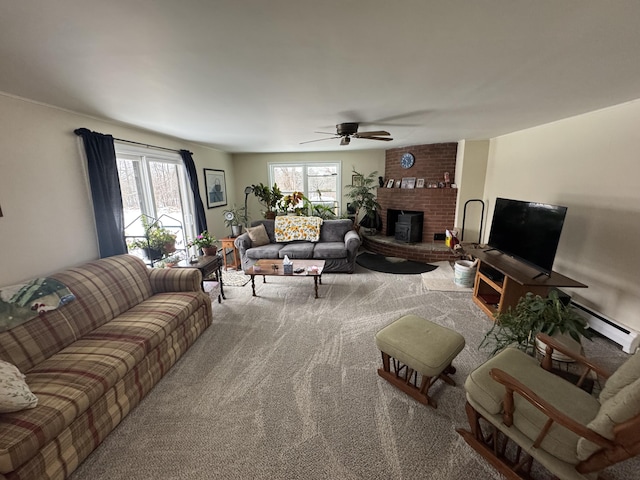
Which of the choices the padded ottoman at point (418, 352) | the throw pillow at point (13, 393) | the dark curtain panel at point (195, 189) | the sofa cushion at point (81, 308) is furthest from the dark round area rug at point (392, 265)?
the throw pillow at point (13, 393)

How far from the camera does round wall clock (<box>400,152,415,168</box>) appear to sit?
199 inches

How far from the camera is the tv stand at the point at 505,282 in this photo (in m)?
2.39

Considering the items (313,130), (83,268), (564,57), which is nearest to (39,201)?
(83,268)

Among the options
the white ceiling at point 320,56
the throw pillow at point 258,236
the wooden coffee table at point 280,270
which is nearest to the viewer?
the white ceiling at point 320,56

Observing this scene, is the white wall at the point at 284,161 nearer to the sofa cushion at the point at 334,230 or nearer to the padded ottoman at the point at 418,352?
the sofa cushion at the point at 334,230

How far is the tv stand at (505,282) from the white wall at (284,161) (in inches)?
130

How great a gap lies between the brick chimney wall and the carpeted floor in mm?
2514

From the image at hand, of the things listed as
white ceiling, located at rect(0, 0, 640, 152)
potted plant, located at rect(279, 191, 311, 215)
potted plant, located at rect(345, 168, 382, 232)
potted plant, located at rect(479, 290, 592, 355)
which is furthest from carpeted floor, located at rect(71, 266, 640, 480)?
potted plant, located at rect(345, 168, 382, 232)

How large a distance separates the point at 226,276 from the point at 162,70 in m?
3.10

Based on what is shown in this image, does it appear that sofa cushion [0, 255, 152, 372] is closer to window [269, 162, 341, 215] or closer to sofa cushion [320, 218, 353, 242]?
sofa cushion [320, 218, 353, 242]

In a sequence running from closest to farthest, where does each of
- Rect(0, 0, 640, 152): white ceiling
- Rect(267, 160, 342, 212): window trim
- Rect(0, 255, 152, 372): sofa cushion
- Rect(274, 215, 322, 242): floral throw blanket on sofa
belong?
Rect(0, 0, 640, 152): white ceiling → Rect(0, 255, 152, 372): sofa cushion → Rect(274, 215, 322, 242): floral throw blanket on sofa → Rect(267, 160, 342, 212): window trim

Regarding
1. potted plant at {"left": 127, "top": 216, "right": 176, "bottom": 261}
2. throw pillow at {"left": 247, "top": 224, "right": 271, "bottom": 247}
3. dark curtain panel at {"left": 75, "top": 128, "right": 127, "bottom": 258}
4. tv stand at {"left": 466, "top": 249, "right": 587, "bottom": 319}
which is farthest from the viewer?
throw pillow at {"left": 247, "top": 224, "right": 271, "bottom": 247}

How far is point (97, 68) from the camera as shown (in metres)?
1.53

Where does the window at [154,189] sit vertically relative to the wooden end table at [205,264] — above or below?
above
